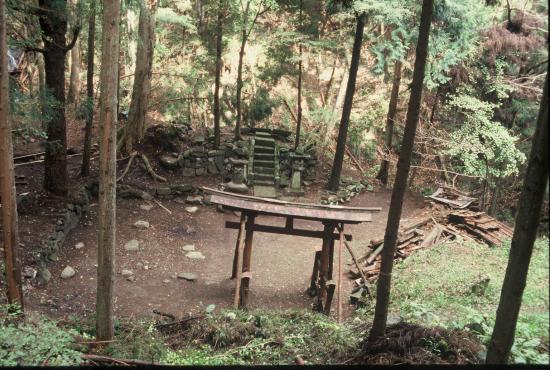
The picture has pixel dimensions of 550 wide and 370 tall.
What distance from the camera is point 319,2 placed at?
17.8 meters

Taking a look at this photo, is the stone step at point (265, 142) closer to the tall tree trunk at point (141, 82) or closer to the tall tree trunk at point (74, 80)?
the tall tree trunk at point (141, 82)

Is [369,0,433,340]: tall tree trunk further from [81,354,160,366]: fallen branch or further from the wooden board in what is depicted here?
the wooden board

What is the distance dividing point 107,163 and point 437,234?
8150 millimetres

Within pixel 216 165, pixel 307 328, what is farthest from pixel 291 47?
pixel 307 328

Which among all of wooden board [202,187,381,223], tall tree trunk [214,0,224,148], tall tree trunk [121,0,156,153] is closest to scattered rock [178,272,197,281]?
wooden board [202,187,381,223]

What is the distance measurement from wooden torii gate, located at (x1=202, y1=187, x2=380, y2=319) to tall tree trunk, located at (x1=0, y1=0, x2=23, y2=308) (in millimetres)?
3260

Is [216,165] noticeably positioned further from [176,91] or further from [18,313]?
[18,313]

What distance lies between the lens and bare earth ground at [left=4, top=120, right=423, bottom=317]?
845 centimetres

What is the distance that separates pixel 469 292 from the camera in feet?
22.7

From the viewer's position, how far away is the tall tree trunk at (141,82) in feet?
44.9

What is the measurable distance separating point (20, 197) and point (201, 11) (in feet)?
46.3

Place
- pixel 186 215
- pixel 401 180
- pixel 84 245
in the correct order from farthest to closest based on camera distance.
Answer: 1. pixel 186 215
2. pixel 84 245
3. pixel 401 180

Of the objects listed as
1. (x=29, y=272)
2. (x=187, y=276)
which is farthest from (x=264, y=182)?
(x=29, y=272)

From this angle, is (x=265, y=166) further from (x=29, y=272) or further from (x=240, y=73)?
(x=29, y=272)
